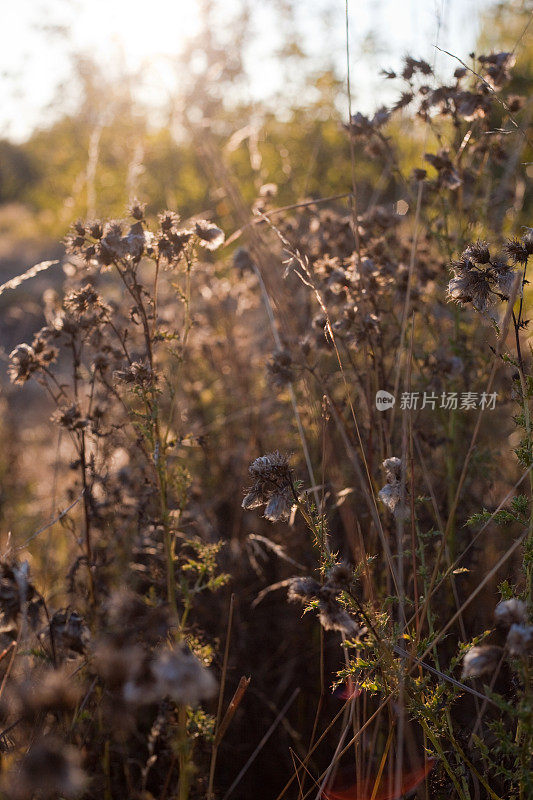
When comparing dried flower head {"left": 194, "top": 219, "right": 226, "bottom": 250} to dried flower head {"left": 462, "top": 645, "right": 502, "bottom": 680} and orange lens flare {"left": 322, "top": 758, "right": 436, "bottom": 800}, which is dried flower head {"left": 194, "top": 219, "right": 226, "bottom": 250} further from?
orange lens flare {"left": 322, "top": 758, "right": 436, "bottom": 800}

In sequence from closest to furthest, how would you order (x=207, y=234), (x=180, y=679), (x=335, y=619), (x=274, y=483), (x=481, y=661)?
(x=180, y=679)
(x=481, y=661)
(x=335, y=619)
(x=274, y=483)
(x=207, y=234)

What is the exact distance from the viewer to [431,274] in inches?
89.7

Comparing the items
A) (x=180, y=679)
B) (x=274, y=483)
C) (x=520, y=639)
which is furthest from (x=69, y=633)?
(x=520, y=639)

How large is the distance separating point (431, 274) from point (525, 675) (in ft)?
5.03

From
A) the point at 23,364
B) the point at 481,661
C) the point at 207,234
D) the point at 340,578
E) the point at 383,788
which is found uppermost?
the point at 207,234

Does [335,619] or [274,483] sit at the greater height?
[274,483]

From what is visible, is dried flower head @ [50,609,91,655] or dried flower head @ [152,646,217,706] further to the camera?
dried flower head @ [50,609,91,655]

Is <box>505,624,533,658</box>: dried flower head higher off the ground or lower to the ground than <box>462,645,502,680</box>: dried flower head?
higher

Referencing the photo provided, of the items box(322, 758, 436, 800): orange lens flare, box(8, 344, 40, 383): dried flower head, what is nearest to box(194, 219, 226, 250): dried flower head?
box(8, 344, 40, 383): dried flower head

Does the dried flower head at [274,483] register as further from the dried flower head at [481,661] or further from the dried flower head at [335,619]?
the dried flower head at [481,661]

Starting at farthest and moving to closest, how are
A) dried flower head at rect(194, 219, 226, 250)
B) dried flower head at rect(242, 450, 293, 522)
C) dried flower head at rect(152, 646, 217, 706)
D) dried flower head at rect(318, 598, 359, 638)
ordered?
dried flower head at rect(194, 219, 226, 250) → dried flower head at rect(242, 450, 293, 522) → dried flower head at rect(318, 598, 359, 638) → dried flower head at rect(152, 646, 217, 706)

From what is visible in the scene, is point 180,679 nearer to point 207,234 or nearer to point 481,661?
point 481,661

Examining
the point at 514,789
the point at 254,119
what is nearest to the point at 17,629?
the point at 514,789

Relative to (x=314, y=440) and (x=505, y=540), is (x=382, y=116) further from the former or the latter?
(x=505, y=540)
